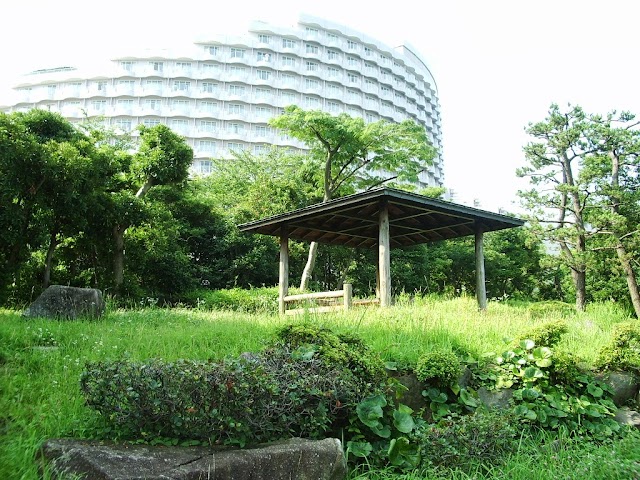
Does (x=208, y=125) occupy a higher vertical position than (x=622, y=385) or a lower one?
higher

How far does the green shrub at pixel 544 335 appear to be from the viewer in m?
6.11

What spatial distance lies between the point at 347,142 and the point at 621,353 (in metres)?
14.0

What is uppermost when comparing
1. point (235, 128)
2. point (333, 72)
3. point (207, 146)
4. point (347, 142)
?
point (333, 72)

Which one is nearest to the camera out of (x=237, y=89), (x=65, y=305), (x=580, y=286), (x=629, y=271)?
(x=65, y=305)

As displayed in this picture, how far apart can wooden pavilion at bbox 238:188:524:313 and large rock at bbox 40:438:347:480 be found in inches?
236

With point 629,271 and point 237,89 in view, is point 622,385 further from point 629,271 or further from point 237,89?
point 237,89

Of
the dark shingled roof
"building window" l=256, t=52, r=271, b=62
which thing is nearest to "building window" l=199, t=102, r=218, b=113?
"building window" l=256, t=52, r=271, b=62

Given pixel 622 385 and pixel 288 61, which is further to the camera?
pixel 288 61

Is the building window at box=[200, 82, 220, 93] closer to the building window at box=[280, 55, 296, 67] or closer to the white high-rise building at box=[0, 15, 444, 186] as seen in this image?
the white high-rise building at box=[0, 15, 444, 186]

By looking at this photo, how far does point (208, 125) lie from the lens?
53.9 m

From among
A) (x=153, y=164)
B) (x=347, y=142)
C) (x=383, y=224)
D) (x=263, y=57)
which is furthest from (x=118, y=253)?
(x=263, y=57)

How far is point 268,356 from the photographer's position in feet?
14.1

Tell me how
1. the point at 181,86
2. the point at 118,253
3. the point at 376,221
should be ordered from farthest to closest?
the point at 181,86 < the point at 118,253 < the point at 376,221

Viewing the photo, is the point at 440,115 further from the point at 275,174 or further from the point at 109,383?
the point at 109,383
